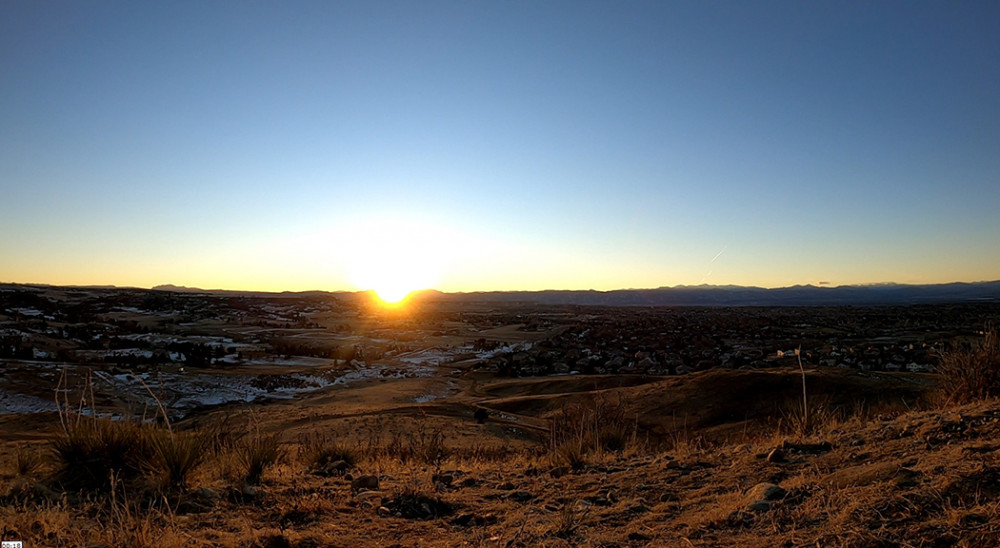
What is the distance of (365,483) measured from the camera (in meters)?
5.23

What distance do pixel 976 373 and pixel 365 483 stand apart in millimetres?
8385

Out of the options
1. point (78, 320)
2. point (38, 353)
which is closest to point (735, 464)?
point (38, 353)

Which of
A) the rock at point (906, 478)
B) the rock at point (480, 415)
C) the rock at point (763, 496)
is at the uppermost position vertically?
the rock at point (906, 478)

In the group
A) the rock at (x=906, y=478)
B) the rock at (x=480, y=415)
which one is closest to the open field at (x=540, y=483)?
the rock at (x=906, y=478)

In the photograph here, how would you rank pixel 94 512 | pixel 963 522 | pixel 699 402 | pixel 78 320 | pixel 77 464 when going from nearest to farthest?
pixel 963 522, pixel 94 512, pixel 77 464, pixel 699 402, pixel 78 320

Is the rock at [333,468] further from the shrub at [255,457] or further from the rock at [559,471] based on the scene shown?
the rock at [559,471]

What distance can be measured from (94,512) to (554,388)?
58.6 feet

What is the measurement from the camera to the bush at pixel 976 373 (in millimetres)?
7285

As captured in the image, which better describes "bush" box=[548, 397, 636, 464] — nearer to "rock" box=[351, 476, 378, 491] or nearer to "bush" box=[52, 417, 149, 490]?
"rock" box=[351, 476, 378, 491]

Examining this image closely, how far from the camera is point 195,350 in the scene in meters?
25.8

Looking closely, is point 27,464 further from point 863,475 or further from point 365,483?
point 863,475

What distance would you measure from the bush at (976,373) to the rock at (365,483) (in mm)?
7856

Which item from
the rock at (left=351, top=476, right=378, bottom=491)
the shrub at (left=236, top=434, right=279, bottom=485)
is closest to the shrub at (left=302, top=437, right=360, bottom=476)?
the shrub at (left=236, top=434, right=279, bottom=485)

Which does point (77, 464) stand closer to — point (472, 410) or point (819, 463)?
point (819, 463)
